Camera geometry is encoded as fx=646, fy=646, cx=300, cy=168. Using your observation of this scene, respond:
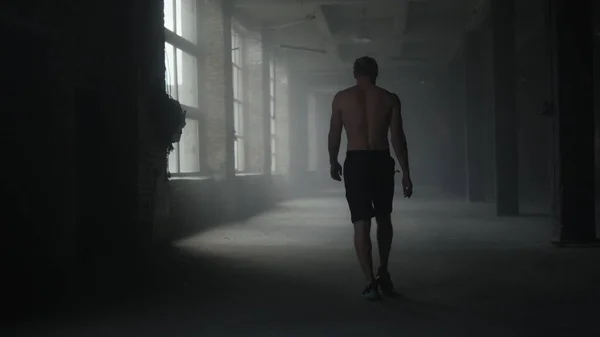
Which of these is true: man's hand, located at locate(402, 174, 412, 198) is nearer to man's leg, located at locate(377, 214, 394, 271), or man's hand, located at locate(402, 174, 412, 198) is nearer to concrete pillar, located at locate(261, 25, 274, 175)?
man's leg, located at locate(377, 214, 394, 271)

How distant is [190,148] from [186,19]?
2.05 meters

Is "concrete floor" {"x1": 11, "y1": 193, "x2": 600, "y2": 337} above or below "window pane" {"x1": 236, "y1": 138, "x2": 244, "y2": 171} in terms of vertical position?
below

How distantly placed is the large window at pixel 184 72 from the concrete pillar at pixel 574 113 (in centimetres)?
497

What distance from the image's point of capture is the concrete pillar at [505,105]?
10336mm

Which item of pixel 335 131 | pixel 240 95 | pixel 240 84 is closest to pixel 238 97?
pixel 240 95

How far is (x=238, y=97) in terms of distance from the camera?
45.6 feet

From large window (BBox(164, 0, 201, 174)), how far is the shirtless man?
493cm

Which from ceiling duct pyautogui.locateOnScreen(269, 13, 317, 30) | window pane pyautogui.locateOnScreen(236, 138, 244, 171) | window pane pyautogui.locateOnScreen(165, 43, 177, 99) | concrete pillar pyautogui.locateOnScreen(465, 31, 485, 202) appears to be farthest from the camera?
window pane pyautogui.locateOnScreen(236, 138, 244, 171)

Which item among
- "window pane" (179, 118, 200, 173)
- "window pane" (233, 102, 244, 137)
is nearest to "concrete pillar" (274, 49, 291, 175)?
"window pane" (233, 102, 244, 137)

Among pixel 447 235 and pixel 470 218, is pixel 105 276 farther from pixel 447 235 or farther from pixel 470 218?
pixel 470 218

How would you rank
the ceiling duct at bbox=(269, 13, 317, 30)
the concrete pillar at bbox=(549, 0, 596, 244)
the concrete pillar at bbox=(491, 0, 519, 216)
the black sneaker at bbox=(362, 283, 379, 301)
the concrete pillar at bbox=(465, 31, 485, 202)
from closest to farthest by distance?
1. the black sneaker at bbox=(362, 283, 379, 301)
2. the concrete pillar at bbox=(549, 0, 596, 244)
3. the concrete pillar at bbox=(491, 0, 519, 216)
4. the ceiling duct at bbox=(269, 13, 317, 30)
5. the concrete pillar at bbox=(465, 31, 485, 202)

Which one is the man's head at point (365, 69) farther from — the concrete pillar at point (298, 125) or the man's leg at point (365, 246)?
the concrete pillar at point (298, 125)

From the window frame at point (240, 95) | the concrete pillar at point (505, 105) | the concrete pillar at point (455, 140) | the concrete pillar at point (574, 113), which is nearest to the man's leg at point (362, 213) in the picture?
the concrete pillar at point (574, 113)

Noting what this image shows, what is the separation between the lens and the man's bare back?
14.1ft
